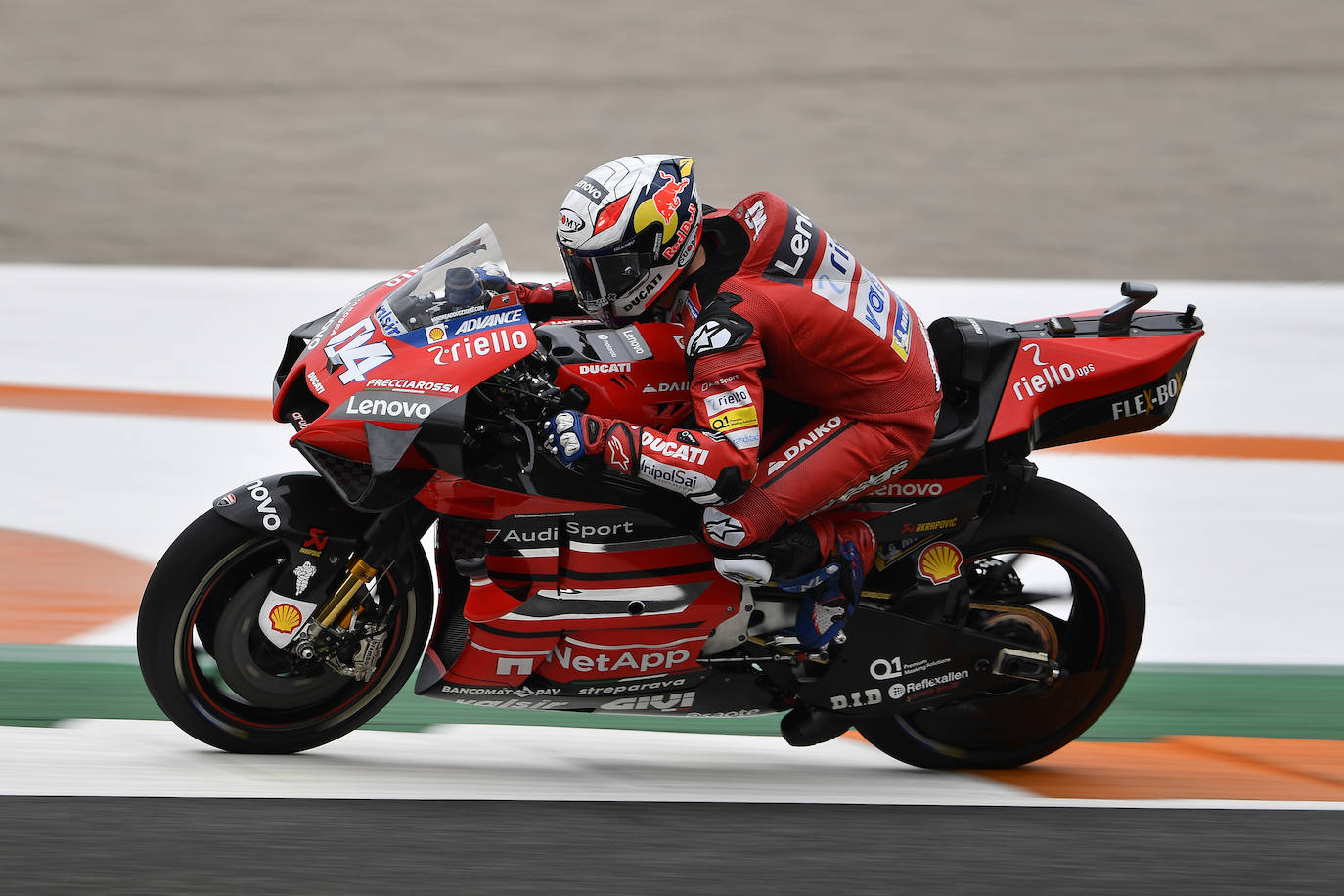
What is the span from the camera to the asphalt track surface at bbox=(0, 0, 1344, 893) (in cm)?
1193

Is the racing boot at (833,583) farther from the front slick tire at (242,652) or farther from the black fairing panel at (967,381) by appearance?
the front slick tire at (242,652)

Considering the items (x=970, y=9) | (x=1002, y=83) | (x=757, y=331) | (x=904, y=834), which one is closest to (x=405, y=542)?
(x=757, y=331)

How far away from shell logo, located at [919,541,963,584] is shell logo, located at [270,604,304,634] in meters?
1.72

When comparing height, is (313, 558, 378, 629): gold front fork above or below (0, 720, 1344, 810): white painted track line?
above

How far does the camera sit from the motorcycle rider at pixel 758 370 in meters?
3.76

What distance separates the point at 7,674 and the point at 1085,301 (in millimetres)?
6281

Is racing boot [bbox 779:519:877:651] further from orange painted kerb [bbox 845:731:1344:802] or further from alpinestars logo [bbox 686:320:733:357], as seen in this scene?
orange painted kerb [bbox 845:731:1344:802]

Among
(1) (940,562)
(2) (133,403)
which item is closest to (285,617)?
(1) (940,562)

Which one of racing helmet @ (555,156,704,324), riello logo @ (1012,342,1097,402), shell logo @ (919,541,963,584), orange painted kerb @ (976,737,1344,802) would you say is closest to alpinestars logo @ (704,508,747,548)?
racing helmet @ (555,156,704,324)

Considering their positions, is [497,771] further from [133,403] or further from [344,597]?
[133,403]

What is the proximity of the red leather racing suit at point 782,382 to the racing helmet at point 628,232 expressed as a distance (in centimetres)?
13

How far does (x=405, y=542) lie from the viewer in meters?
3.95

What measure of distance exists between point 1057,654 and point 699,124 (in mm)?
10252

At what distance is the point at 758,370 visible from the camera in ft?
12.8
